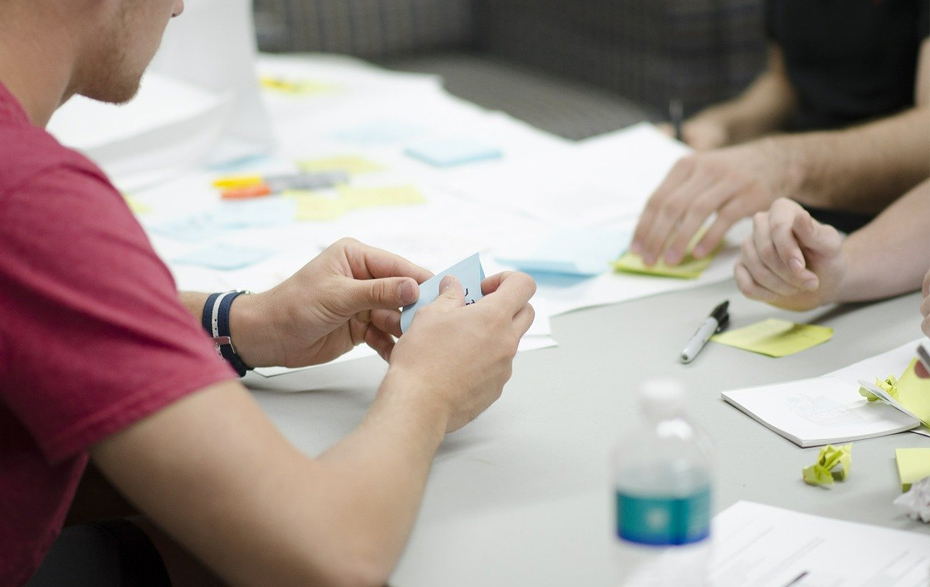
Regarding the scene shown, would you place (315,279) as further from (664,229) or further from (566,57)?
(566,57)

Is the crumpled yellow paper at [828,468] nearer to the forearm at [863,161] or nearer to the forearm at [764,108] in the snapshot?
the forearm at [863,161]

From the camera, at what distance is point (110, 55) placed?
0.90 meters

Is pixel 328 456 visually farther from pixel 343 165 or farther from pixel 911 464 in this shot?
pixel 343 165


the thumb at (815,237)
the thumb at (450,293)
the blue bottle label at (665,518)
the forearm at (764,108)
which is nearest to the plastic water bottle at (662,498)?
the blue bottle label at (665,518)

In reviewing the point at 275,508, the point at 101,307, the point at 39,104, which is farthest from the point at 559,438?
the point at 39,104

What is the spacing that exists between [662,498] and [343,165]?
4.38 feet

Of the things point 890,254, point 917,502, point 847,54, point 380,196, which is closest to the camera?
point 917,502

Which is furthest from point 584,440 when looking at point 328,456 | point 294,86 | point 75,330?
point 294,86

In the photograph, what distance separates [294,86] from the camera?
94.1 inches

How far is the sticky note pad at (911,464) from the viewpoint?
0.83m

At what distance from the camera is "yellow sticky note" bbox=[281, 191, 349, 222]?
160cm

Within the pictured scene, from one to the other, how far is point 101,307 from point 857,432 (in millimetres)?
671

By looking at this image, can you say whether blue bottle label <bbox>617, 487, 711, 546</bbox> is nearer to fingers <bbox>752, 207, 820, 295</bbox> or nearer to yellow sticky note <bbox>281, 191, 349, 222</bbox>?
fingers <bbox>752, 207, 820, 295</bbox>

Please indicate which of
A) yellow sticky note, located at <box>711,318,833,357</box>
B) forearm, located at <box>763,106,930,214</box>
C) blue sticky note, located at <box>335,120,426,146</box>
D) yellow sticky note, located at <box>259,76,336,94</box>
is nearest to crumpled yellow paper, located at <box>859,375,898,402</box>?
yellow sticky note, located at <box>711,318,833,357</box>
